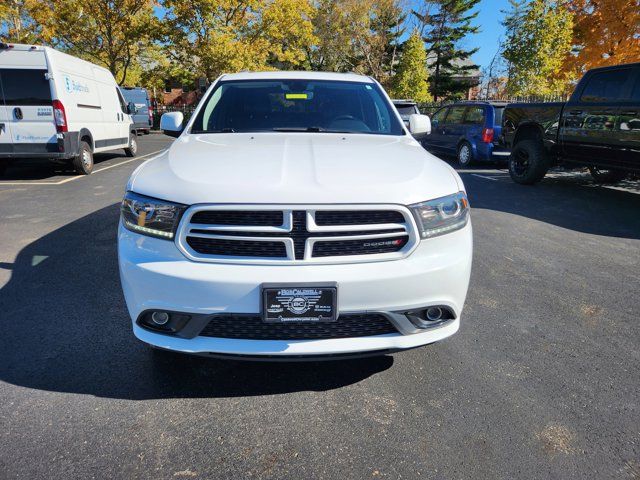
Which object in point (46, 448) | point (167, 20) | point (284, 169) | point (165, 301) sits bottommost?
point (46, 448)

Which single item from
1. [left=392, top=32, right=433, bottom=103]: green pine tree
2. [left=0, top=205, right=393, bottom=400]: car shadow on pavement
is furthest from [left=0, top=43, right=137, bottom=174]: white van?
[left=392, top=32, right=433, bottom=103]: green pine tree

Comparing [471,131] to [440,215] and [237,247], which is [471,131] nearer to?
[440,215]

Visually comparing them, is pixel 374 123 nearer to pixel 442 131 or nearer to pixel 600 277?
pixel 600 277

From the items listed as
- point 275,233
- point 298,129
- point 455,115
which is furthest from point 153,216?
point 455,115

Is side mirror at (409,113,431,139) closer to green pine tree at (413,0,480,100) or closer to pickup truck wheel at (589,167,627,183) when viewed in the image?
pickup truck wheel at (589,167,627,183)

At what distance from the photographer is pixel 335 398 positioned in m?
2.40

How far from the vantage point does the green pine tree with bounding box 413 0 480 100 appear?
4134cm

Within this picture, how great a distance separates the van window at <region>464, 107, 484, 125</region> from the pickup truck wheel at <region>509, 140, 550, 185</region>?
197cm

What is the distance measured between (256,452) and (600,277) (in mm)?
3727

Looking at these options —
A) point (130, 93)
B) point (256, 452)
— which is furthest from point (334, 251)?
point (130, 93)

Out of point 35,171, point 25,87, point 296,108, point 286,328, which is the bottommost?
point 35,171

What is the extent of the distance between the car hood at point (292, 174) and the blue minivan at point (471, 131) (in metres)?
8.74

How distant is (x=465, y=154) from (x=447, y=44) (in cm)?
3582

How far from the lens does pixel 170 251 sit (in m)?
2.09
